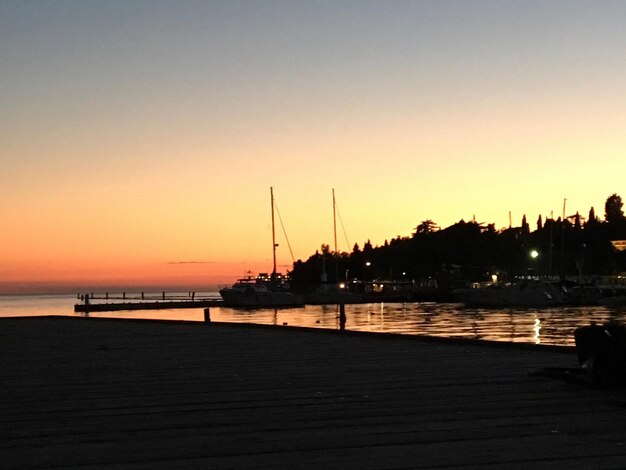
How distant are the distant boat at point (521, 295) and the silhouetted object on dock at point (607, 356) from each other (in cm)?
6276

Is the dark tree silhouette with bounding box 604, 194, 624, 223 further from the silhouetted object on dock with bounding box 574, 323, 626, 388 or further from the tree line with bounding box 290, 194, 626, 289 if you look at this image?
the silhouetted object on dock with bounding box 574, 323, 626, 388

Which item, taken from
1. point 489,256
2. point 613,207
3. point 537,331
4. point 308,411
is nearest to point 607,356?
point 308,411

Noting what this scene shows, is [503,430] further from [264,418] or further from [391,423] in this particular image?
[264,418]

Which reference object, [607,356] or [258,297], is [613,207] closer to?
[258,297]

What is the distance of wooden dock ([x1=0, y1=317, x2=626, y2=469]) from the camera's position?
527cm

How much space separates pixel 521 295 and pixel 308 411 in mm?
64352

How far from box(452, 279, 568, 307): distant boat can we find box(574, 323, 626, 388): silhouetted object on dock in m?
62.8

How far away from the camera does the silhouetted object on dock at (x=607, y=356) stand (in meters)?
7.54

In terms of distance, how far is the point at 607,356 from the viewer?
25.1 ft

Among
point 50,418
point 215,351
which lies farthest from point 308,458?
point 215,351

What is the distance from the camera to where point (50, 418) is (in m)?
6.92

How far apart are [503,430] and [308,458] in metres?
1.61

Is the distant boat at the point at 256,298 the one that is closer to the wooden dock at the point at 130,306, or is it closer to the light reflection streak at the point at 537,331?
the wooden dock at the point at 130,306

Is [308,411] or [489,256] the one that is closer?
[308,411]
